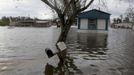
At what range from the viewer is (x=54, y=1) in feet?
43.9

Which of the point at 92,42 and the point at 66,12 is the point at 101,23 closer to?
the point at 92,42

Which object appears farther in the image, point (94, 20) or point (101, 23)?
point (94, 20)

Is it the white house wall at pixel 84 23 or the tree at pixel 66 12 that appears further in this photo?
the white house wall at pixel 84 23

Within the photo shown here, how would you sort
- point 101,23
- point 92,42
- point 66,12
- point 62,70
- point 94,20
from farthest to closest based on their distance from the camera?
point 94,20
point 101,23
point 92,42
point 66,12
point 62,70

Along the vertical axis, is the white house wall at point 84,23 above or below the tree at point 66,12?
below

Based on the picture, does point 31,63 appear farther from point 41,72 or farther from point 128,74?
point 128,74

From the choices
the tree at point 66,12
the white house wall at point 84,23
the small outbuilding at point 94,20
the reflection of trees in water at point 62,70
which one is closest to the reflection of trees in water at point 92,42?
the tree at point 66,12

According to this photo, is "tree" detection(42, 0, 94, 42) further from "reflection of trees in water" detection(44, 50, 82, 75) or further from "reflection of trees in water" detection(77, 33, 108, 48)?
"reflection of trees in water" detection(77, 33, 108, 48)

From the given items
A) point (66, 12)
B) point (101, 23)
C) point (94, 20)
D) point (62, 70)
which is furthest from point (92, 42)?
point (94, 20)

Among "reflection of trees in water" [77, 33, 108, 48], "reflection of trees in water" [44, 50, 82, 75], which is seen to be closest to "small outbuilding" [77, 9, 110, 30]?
"reflection of trees in water" [77, 33, 108, 48]

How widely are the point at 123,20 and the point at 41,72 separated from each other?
420 feet

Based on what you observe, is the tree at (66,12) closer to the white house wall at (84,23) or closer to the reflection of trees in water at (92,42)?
the reflection of trees in water at (92,42)

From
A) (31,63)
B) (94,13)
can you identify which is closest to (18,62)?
(31,63)

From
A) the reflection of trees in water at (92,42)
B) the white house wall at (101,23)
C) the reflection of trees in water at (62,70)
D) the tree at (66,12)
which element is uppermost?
the tree at (66,12)
